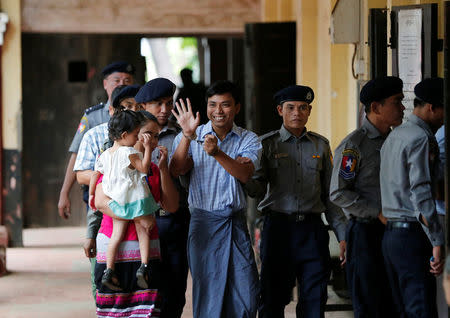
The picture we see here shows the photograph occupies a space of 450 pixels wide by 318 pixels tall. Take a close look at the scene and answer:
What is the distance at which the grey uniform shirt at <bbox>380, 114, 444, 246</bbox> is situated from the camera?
4.11 m

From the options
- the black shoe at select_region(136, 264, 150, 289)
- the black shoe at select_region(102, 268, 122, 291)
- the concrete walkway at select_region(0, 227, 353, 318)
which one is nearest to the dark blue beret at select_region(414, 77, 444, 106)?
the black shoe at select_region(136, 264, 150, 289)

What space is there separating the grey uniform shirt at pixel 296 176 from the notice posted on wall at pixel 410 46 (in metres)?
0.72

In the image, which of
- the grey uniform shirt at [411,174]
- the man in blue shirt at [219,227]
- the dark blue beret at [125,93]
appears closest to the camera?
the grey uniform shirt at [411,174]

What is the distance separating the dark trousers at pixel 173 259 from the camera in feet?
15.6

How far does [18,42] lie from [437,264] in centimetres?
720

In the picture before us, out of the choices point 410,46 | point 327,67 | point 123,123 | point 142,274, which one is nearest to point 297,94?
point 410,46

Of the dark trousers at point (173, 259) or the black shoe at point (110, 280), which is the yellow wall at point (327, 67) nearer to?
the dark trousers at point (173, 259)

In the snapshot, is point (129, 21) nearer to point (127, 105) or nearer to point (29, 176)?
point (29, 176)

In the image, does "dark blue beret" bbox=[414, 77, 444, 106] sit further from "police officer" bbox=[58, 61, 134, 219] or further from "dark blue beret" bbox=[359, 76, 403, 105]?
"police officer" bbox=[58, 61, 134, 219]

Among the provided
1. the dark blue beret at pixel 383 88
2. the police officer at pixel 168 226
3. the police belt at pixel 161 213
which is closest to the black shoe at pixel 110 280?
the police officer at pixel 168 226

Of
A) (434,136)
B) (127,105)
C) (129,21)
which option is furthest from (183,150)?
(129,21)

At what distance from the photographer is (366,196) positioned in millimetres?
4766

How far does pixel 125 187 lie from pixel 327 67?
4.58 meters

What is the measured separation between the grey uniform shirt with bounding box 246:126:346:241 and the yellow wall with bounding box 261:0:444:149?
6.41 feet
